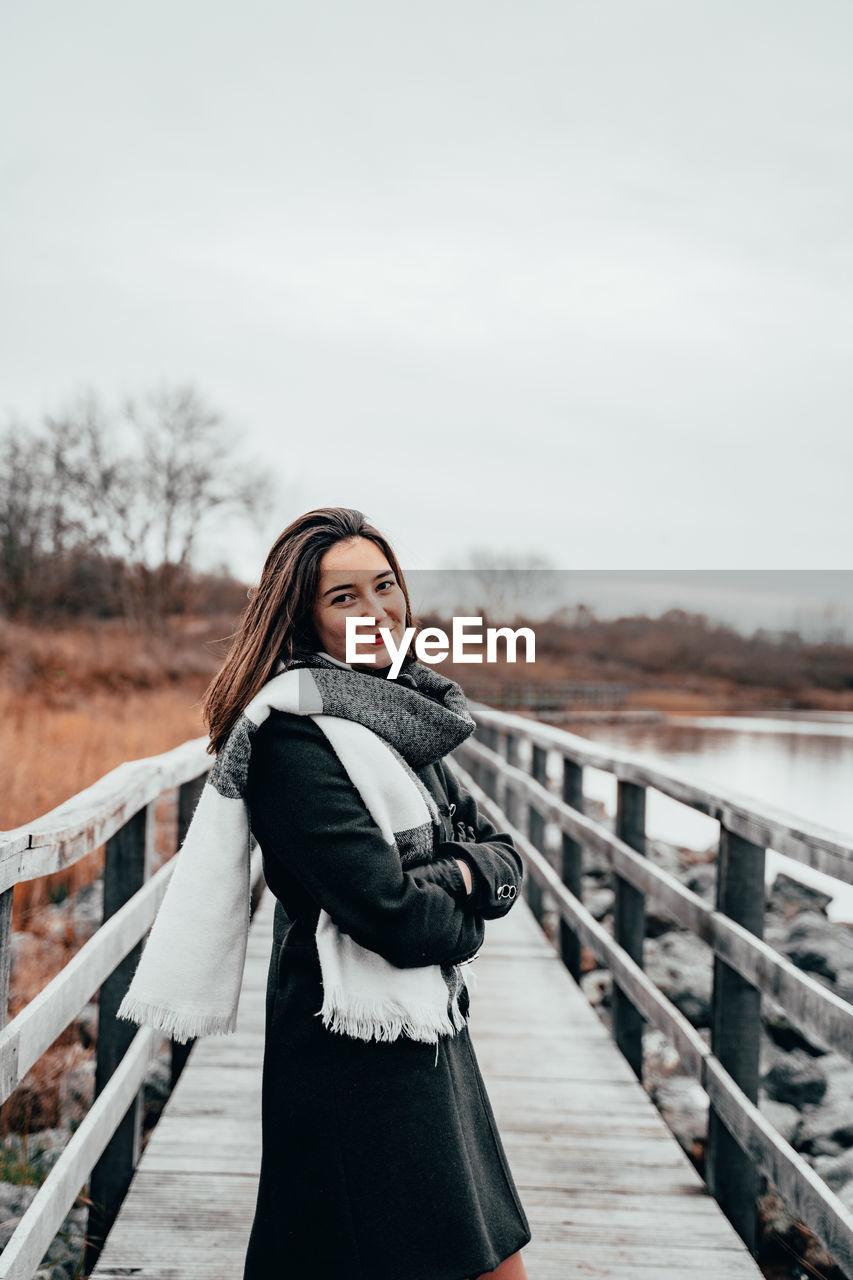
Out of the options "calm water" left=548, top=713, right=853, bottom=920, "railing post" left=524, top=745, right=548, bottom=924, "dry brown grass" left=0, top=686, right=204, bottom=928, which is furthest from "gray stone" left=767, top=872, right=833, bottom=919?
"dry brown grass" left=0, top=686, right=204, bottom=928

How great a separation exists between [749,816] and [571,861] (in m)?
2.24

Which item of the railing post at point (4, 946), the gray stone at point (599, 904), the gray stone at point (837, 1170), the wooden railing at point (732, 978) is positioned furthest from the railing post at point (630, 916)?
the gray stone at point (599, 904)

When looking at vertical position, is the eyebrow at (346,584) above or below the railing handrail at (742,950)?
above

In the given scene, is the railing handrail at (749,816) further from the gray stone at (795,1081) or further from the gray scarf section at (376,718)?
the gray stone at (795,1081)

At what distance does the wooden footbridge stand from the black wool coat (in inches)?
5.5

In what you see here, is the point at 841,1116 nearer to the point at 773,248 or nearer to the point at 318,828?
the point at 318,828

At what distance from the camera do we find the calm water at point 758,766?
13.6m

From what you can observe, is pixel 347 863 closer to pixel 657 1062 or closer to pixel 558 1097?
pixel 558 1097

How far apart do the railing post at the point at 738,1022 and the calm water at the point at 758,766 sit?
118cm

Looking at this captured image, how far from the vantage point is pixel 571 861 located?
4305 millimetres

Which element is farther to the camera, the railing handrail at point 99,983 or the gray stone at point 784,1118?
the gray stone at point 784,1118

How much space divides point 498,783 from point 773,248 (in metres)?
19.2

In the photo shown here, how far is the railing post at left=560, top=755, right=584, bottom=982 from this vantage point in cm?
421

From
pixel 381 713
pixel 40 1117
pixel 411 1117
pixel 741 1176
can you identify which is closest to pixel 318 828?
pixel 381 713
